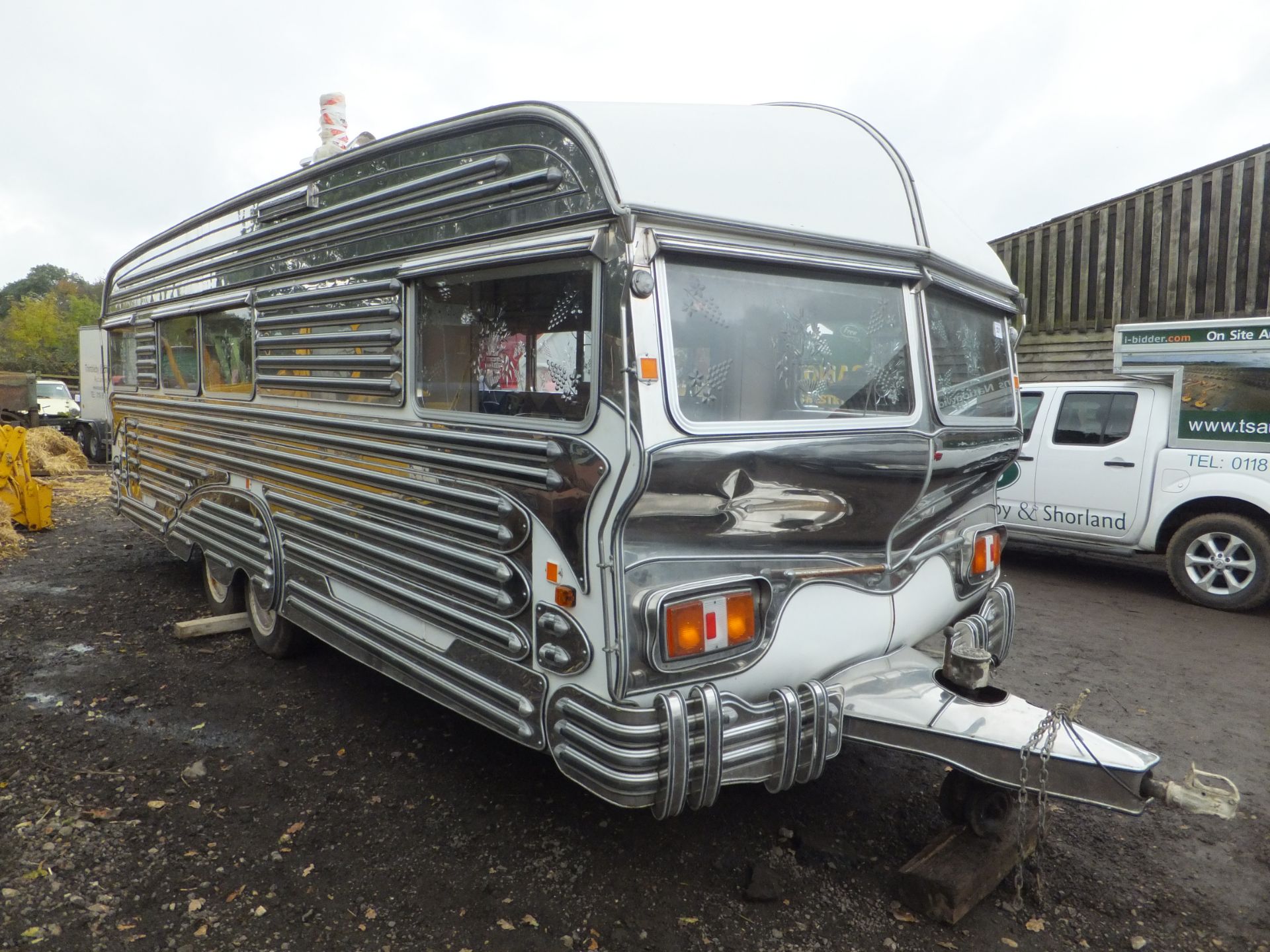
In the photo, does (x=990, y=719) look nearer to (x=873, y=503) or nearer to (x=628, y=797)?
(x=873, y=503)

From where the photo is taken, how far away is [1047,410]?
7.00 m

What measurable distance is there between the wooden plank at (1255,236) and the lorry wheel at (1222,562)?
13.9 feet

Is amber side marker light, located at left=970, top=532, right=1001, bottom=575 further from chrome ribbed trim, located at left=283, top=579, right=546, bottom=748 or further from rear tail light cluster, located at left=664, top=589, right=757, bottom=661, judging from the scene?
chrome ribbed trim, located at left=283, top=579, right=546, bottom=748

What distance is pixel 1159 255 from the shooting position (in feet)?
31.1

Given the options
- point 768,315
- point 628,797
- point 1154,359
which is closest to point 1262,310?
point 1154,359

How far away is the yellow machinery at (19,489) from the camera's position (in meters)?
8.83

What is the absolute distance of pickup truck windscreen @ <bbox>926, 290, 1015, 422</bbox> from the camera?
322 cm

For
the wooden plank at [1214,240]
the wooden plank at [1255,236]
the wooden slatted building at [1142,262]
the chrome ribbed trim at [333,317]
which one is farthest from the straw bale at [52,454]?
the wooden plank at [1255,236]

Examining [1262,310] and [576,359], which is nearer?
[576,359]

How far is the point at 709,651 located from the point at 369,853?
→ 1548 mm

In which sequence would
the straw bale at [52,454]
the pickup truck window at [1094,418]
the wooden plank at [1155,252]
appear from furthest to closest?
the straw bale at [52,454] → the wooden plank at [1155,252] → the pickup truck window at [1094,418]

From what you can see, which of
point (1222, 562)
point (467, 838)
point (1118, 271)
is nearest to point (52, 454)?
point (467, 838)

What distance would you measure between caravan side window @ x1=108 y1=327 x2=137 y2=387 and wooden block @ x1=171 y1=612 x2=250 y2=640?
7.64 ft

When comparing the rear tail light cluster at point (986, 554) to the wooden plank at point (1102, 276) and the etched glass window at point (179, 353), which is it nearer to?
the etched glass window at point (179, 353)
